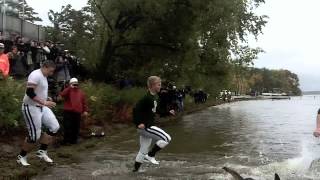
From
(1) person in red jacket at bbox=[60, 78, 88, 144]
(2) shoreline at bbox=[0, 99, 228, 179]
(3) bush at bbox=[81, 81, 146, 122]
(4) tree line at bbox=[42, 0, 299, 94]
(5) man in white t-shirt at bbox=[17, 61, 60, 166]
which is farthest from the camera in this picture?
(4) tree line at bbox=[42, 0, 299, 94]

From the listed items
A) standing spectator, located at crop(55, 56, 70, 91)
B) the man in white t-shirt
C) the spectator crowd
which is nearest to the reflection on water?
the man in white t-shirt

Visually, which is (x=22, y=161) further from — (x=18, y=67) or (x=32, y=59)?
(x=32, y=59)

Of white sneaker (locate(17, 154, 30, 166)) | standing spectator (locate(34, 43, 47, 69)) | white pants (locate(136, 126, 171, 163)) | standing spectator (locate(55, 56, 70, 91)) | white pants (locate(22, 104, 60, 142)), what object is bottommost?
white sneaker (locate(17, 154, 30, 166))

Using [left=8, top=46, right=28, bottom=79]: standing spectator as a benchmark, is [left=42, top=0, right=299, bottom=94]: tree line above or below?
above

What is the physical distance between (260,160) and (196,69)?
18835 mm

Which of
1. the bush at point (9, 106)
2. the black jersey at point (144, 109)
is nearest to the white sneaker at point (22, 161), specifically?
the black jersey at point (144, 109)

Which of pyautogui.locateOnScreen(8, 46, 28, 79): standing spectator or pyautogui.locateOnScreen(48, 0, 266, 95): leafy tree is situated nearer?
pyautogui.locateOnScreen(8, 46, 28, 79): standing spectator

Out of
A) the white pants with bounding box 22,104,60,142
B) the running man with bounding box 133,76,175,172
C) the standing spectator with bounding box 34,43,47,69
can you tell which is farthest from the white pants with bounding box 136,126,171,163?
the standing spectator with bounding box 34,43,47,69

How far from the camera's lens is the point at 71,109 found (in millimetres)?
15336

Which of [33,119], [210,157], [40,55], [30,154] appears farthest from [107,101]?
[33,119]

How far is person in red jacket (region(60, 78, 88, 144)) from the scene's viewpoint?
50.2 ft

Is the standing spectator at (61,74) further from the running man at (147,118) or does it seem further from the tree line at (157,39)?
the running man at (147,118)

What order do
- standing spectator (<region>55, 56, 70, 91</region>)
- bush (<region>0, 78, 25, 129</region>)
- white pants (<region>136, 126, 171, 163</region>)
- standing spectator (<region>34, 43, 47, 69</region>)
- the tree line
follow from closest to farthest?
white pants (<region>136, 126, 171, 163</region>), bush (<region>0, 78, 25, 129</region>), standing spectator (<region>55, 56, 70, 91</region>), standing spectator (<region>34, 43, 47, 69</region>), the tree line

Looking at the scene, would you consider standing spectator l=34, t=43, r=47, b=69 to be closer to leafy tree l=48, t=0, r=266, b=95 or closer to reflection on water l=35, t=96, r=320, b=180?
reflection on water l=35, t=96, r=320, b=180
